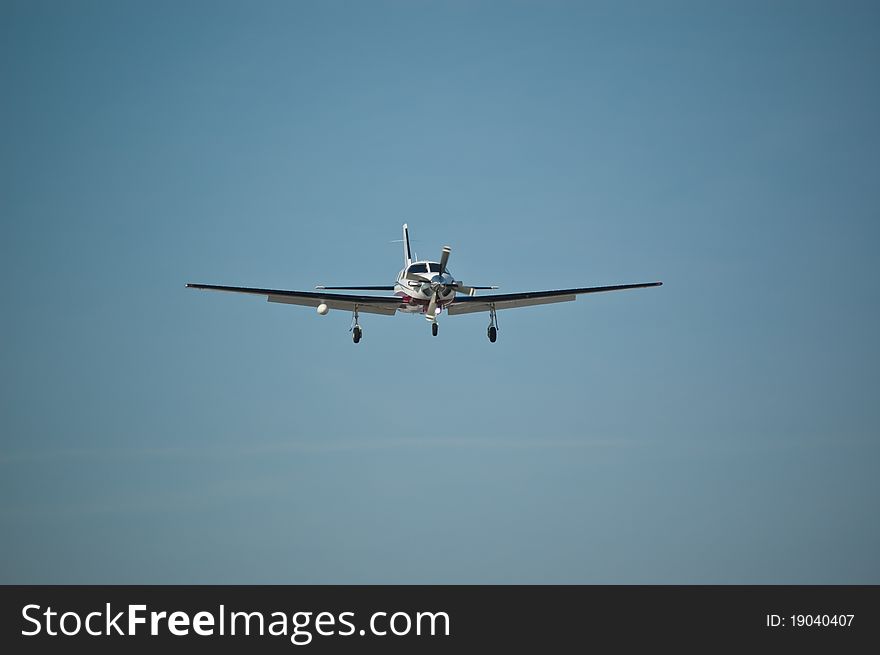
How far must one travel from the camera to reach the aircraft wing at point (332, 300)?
205ft

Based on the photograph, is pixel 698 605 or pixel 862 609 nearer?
pixel 862 609

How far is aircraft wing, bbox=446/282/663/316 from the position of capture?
63294 mm

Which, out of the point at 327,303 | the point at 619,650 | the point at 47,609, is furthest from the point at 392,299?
the point at 47,609

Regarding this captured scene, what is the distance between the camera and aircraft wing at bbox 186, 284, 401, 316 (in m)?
62.4

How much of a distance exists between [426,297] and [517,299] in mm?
5217

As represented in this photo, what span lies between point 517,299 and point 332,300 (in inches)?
382

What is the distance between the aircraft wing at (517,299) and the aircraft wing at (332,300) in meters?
3.32

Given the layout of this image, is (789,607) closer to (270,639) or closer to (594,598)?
(594,598)

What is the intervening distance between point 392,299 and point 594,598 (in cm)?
1893

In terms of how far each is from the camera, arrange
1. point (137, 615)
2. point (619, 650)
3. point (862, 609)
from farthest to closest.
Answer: point (137, 615) → point (862, 609) → point (619, 650)

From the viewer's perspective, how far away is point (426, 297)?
62.9m

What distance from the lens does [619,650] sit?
5609 centimetres

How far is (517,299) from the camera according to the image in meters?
65.0

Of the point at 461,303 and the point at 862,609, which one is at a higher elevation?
the point at 461,303
